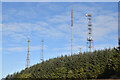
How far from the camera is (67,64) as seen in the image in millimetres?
14742

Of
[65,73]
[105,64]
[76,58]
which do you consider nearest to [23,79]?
[65,73]

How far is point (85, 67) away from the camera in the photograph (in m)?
14.0

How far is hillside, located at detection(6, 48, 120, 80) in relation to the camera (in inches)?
528

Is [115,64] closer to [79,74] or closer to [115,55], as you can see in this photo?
[115,55]

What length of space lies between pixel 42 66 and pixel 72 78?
124 inches

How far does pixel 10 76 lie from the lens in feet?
54.2

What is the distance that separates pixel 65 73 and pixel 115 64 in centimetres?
399

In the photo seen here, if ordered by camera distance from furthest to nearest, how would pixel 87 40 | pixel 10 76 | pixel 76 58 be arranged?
1. pixel 87 40
2. pixel 10 76
3. pixel 76 58

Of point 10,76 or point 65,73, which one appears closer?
point 65,73

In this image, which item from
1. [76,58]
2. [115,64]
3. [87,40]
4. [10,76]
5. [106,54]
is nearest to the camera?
[115,64]

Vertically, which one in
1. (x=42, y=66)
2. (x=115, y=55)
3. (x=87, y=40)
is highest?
(x=87, y=40)

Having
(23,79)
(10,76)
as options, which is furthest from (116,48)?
(10,76)

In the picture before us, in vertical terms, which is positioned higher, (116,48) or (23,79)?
(116,48)

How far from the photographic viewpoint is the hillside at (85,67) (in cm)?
1341
